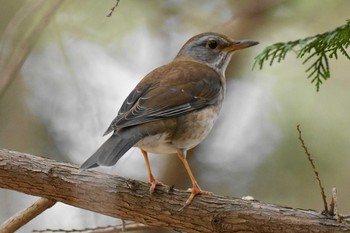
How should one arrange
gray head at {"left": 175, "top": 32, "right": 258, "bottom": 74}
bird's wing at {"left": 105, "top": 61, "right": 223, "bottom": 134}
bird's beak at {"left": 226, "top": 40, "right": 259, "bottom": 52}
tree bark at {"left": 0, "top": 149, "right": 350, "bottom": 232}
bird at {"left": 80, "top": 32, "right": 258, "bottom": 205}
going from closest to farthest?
tree bark at {"left": 0, "top": 149, "right": 350, "bottom": 232} → bird at {"left": 80, "top": 32, "right": 258, "bottom": 205} → bird's wing at {"left": 105, "top": 61, "right": 223, "bottom": 134} → bird's beak at {"left": 226, "top": 40, "right": 259, "bottom": 52} → gray head at {"left": 175, "top": 32, "right": 258, "bottom": 74}

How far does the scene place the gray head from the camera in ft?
22.1

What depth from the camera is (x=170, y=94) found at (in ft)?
18.9

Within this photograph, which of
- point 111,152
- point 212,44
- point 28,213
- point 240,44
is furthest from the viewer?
point 212,44

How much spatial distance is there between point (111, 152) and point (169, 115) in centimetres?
73

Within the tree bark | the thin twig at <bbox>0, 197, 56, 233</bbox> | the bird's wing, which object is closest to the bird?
the bird's wing

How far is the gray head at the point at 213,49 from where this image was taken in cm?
673

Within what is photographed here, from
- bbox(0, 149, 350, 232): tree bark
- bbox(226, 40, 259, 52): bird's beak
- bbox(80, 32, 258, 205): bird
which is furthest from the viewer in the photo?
bbox(226, 40, 259, 52): bird's beak

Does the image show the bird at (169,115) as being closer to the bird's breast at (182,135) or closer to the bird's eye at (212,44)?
the bird's breast at (182,135)

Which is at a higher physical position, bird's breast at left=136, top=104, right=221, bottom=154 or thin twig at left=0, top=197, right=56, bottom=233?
bird's breast at left=136, top=104, right=221, bottom=154

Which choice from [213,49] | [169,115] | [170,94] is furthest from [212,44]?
[169,115]

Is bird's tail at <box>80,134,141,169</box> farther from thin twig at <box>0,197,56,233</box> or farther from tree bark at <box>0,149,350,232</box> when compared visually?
thin twig at <box>0,197,56,233</box>

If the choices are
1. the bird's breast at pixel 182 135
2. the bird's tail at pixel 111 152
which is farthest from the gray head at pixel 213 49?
the bird's tail at pixel 111 152

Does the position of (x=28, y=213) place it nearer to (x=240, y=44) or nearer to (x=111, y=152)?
(x=111, y=152)

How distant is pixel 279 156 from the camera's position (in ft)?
25.5
